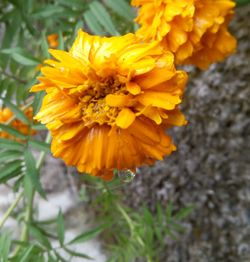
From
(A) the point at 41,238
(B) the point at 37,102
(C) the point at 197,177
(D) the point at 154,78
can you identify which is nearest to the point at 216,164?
(C) the point at 197,177

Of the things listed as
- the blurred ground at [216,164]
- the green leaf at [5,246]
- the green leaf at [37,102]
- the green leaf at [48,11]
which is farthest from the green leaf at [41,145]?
the blurred ground at [216,164]

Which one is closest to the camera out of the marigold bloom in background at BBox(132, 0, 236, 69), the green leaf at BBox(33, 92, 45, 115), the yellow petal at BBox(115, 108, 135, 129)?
the yellow petal at BBox(115, 108, 135, 129)

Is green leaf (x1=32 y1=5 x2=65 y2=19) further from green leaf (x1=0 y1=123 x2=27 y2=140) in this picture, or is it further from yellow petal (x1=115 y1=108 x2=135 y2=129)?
yellow petal (x1=115 y1=108 x2=135 y2=129)

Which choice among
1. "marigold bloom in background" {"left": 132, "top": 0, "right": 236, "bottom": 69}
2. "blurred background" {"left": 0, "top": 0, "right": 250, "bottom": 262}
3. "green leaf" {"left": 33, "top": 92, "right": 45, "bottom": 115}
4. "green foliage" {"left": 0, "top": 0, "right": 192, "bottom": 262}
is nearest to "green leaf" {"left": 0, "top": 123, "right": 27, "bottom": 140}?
"green foliage" {"left": 0, "top": 0, "right": 192, "bottom": 262}

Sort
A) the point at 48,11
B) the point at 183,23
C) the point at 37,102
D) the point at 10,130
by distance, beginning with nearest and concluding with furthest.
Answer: the point at 183,23
the point at 37,102
the point at 10,130
the point at 48,11

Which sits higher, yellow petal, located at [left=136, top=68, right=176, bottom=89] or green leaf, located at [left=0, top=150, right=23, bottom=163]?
yellow petal, located at [left=136, top=68, right=176, bottom=89]

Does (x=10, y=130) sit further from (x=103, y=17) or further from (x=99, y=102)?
(x=99, y=102)

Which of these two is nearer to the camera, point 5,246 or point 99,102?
point 99,102

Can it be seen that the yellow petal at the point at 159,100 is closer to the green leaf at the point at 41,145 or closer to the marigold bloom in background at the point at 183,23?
the marigold bloom in background at the point at 183,23
